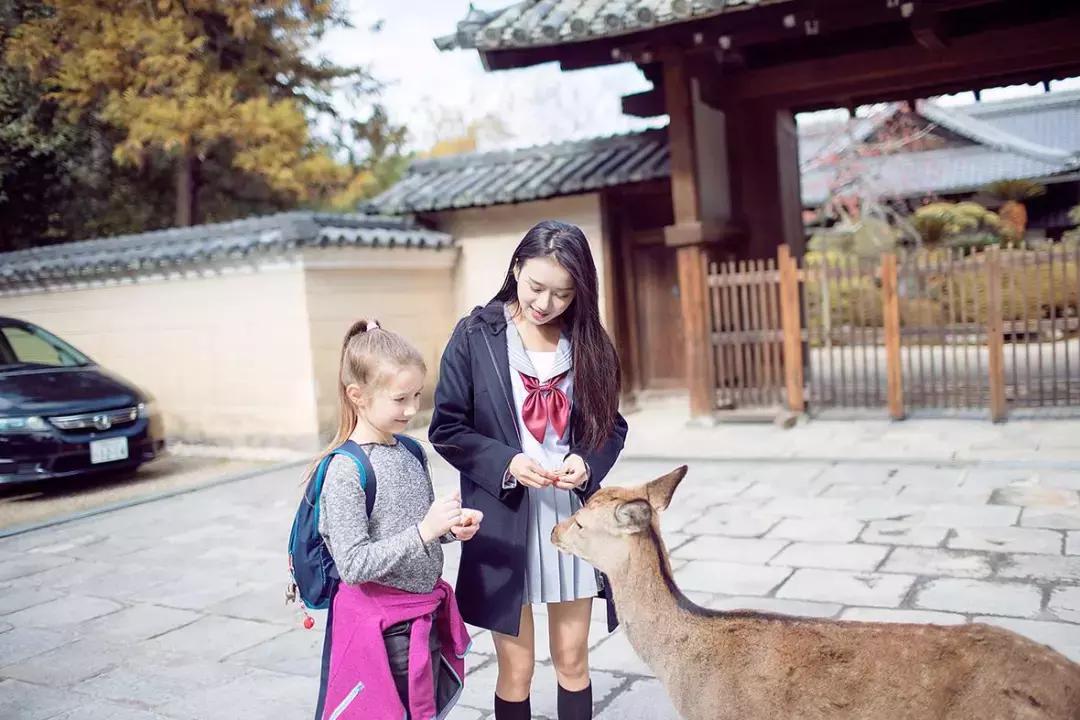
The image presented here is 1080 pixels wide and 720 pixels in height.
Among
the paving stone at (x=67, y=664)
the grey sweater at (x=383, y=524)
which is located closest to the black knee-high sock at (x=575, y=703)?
the grey sweater at (x=383, y=524)

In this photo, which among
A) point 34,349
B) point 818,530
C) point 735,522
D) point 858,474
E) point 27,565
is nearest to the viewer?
point 818,530

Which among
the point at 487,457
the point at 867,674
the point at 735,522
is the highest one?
the point at 487,457

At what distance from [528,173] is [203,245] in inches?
159

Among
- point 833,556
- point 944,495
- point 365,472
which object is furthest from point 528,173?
point 365,472

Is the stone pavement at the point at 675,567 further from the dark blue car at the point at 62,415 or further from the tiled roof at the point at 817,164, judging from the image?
the tiled roof at the point at 817,164

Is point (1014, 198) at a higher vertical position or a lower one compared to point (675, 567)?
higher

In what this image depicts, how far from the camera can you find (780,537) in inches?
218

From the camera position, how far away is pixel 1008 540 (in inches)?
200

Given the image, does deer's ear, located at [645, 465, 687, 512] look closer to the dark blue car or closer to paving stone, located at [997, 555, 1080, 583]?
paving stone, located at [997, 555, 1080, 583]

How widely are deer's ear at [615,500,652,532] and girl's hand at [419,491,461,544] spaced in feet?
1.39

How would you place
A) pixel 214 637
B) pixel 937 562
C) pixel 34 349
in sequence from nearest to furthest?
pixel 214 637 → pixel 937 562 → pixel 34 349

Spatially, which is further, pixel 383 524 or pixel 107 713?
pixel 107 713

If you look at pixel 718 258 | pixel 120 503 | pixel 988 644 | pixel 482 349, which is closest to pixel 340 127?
pixel 718 258

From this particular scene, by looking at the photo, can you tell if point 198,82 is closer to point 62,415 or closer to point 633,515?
point 62,415
